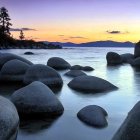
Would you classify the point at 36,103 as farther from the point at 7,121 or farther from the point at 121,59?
the point at 121,59

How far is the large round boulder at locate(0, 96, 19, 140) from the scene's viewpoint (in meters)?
7.18

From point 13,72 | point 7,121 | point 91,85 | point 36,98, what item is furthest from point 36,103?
point 13,72

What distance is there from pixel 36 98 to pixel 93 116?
1.86 meters

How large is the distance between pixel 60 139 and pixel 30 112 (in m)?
2.30

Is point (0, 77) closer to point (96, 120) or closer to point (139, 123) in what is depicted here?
point (96, 120)

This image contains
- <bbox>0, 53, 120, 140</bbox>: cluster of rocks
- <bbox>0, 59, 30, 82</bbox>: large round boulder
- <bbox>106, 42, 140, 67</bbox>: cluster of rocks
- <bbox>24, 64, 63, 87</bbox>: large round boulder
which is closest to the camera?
<bbox>0, 53, 120, 140</bbox>: cluster of rocks

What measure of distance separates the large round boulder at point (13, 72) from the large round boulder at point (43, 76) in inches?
51.3

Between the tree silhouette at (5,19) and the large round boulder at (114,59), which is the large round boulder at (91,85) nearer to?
the large round boulder at (114,59)

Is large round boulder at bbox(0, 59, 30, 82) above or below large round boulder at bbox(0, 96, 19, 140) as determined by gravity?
below

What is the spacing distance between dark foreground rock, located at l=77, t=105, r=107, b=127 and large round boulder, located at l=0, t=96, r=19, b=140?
8.09 feet

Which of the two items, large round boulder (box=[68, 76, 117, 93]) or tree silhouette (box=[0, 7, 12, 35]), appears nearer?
large round boulder (box=[68, 76, 117, 93])

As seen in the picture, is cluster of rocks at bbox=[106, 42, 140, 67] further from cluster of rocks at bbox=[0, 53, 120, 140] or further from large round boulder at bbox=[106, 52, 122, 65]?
cluster of rocks at bbox=[0, 53, 120, 140]

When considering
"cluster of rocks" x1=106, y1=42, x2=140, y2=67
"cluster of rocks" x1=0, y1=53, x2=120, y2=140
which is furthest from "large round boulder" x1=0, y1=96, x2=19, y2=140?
"cluster of rocks" x1=106, y1=42, x2=140, y2=67

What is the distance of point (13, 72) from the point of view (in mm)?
18531
